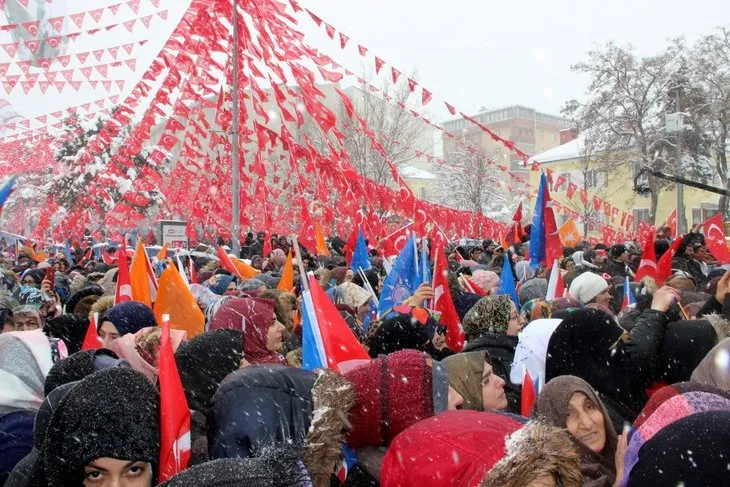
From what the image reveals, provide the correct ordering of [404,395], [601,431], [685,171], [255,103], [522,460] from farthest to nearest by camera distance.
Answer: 1. [685,171]
2. [255,103]
3. [601,431]
4. [404,395]
5. [522,460]

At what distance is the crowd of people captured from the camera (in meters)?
1.80

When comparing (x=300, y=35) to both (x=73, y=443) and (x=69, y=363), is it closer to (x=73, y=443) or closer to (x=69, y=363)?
(x=69, y=363)

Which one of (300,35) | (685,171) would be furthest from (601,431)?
(685,171)

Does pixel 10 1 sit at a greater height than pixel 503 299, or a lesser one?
greater

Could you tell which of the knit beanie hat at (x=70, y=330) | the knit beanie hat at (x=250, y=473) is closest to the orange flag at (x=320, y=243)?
the knit beanie hat at (x=70, y=330)

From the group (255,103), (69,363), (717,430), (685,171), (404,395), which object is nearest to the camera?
(717,430)

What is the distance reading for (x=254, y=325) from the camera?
4.15 m

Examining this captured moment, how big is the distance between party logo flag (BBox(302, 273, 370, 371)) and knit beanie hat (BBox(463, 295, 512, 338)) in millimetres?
1057

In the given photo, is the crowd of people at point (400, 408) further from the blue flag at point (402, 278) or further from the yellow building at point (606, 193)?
the yellow building at point (606, 193)

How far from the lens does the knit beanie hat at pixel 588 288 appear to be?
5859 millimetres

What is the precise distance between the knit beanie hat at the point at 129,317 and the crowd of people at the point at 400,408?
0.53 metres

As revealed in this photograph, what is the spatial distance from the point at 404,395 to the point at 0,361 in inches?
82.7

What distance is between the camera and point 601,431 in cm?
269

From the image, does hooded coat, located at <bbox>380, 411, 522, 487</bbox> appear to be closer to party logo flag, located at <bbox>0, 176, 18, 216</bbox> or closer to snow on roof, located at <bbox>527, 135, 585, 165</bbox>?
party logo flag, located at <bbox>0, 176, 18, 216</bbox>
